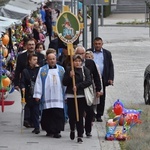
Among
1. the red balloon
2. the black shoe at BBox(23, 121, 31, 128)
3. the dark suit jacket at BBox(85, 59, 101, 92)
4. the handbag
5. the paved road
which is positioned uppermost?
the dark suit jacket at BBox(85, 59, 101, 92)

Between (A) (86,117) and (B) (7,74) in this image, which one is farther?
(B) (7,74)

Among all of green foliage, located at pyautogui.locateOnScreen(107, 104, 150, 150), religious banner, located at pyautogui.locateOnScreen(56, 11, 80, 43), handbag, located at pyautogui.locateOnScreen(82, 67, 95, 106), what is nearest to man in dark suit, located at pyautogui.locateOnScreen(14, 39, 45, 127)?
religious banner, located at pyautogui.locateOnScreen(56, 11, 80, 43)

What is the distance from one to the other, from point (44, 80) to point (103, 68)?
2.30 metres

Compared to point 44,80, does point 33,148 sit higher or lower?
lower

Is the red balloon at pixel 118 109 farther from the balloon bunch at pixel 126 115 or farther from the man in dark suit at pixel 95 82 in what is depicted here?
the man in dark suit at pixel 95 82

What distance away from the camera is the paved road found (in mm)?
12411

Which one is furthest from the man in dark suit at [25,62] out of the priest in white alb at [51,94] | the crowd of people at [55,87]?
the priest in white alb at [51,94]

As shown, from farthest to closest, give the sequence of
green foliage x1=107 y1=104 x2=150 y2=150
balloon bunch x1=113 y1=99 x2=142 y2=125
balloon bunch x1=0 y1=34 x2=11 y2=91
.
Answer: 1. balloon bunch x1=0 y1=34 x2=11 y2=91
2. balloon bunch x1=113 y1=99 x2=142 y2=125
3. green foliage x1=107 y1=104 x2=150 y2=150

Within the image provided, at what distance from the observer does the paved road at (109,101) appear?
40.7 ft

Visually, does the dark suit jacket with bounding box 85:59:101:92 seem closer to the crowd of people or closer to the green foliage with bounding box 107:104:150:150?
the crowd of people

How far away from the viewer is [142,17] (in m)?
59.9

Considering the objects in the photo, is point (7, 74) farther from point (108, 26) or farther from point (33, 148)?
point (108, 26)

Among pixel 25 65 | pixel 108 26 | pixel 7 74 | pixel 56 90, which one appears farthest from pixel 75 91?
pixel 108 26

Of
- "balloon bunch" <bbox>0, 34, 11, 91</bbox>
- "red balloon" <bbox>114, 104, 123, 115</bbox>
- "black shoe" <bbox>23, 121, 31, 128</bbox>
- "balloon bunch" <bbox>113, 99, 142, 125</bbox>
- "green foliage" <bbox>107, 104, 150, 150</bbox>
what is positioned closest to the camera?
"green foliage" <bbox>107, 104, 150, 150</bbox>
